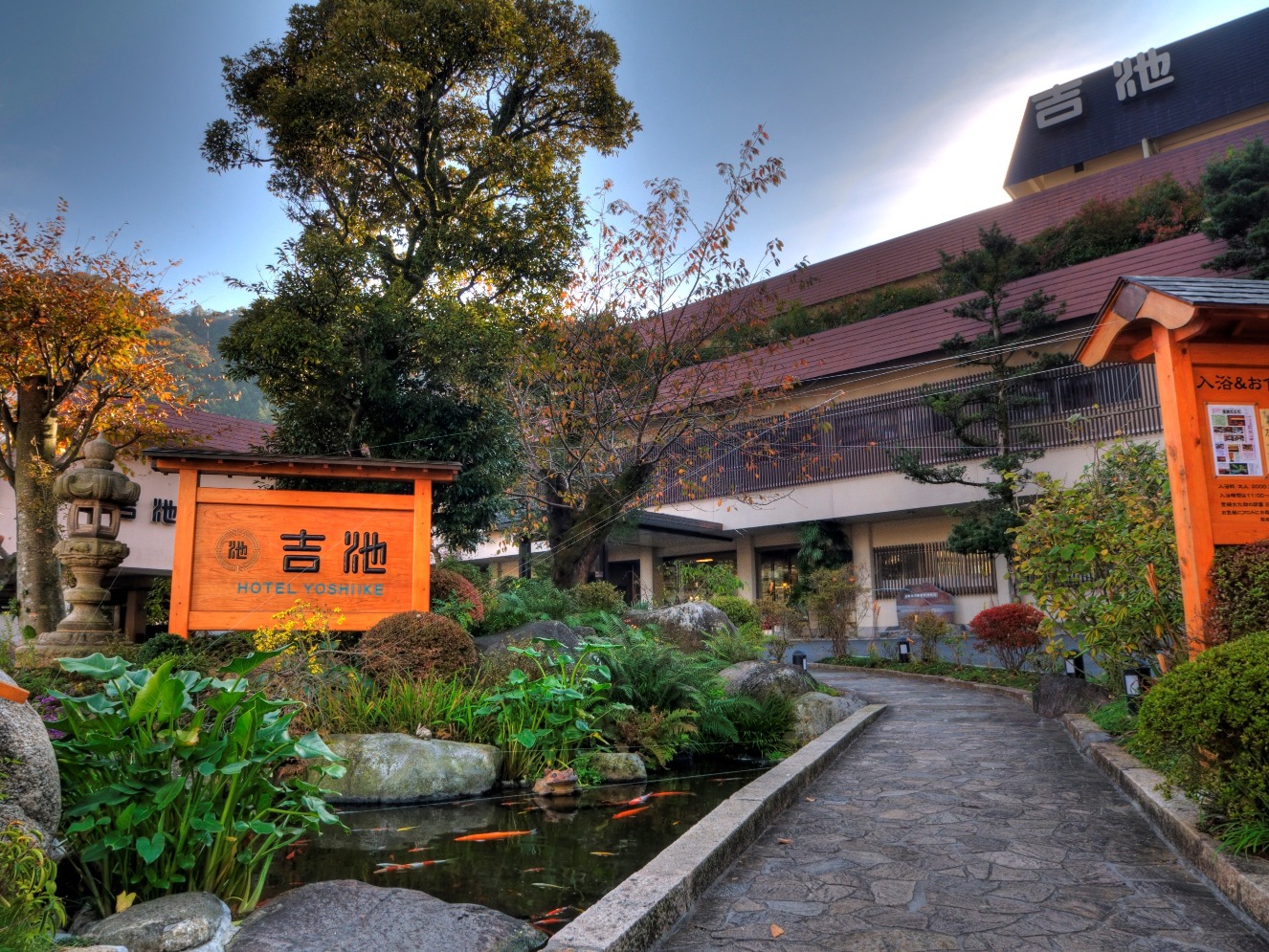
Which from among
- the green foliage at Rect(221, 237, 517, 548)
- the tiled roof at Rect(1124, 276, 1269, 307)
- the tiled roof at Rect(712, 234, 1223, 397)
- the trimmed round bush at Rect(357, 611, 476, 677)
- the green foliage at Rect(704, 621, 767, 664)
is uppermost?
the tiled roof at Rect(712, 234, 1223, 397)

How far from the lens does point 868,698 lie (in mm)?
12375

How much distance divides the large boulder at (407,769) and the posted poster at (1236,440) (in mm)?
5838

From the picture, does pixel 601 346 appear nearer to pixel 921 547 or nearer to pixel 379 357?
pixel 379 357

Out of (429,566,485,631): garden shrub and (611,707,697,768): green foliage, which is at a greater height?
(429,566,485,631): garden shrub

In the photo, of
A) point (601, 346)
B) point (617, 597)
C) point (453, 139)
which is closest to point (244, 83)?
point (453, 139)

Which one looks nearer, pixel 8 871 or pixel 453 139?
pixel 8 871

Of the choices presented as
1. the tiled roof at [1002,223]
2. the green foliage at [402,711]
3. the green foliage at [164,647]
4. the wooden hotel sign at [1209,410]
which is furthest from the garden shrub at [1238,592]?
the tiled roof at [1002,223]

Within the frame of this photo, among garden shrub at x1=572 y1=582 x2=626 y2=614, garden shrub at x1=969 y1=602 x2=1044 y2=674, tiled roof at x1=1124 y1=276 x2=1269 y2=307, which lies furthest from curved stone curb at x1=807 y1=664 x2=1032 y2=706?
tiled roof at x1=1124 y1=276 x2=1269 y2=307

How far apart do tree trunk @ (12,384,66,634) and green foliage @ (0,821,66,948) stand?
40.9 ft

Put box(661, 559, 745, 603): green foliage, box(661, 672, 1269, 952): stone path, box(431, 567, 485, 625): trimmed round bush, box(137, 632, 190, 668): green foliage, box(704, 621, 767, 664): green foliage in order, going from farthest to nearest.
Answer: box(661, 559, 745, 603): green foliage < box(704, 621, 767, 664): green foliage < box(431, 567, 485, 625): trimmed round bush < box(137, 632, 190, 668): green foliage < box(661, 672, 1269, 952): stone path

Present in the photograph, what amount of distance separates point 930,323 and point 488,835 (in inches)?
788

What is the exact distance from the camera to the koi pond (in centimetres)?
434

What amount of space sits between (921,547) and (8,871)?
868 inches

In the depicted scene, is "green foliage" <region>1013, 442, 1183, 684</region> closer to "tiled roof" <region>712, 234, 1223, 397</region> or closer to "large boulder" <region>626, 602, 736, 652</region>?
"large boulder" <region>626, 602, 736, 652</region>
